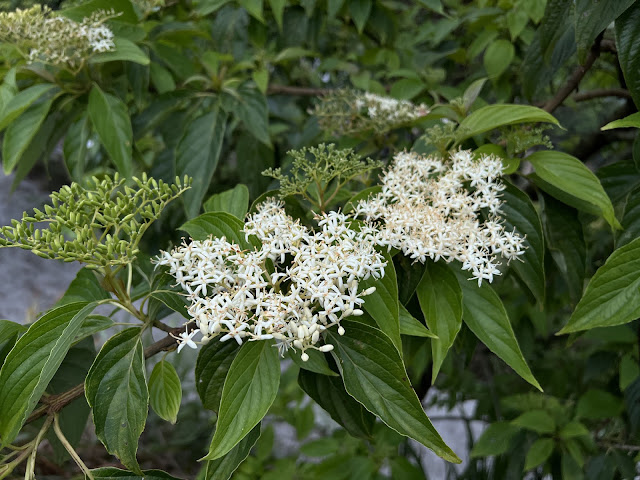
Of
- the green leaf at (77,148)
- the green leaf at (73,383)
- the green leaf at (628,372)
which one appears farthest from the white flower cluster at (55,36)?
the green leaf at (628,372)

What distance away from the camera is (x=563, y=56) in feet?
4.00

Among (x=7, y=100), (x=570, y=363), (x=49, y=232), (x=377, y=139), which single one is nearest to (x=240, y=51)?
(x=377, y=139)

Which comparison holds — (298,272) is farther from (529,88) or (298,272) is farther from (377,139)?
(529,88)

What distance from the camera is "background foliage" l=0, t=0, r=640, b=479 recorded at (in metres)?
0.74

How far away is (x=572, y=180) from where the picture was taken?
89 cm

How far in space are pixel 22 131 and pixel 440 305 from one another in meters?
0.98

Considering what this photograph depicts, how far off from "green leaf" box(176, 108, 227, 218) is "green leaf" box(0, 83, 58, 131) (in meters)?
0.31

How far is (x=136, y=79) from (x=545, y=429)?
1.45m

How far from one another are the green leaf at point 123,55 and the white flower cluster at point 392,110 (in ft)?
1.72

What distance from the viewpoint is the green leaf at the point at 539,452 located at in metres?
1.41

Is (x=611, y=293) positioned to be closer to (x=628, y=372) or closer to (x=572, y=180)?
(x=572, y=180)

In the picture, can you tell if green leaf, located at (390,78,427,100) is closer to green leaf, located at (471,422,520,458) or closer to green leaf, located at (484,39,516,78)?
green leaf, located at (484,39,516,78)

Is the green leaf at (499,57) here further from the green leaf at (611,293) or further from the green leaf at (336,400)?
the green leaf at (336,400)

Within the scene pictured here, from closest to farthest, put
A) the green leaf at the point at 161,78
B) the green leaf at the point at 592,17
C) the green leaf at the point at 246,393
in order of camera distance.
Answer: the green leaf at the point at 246,393 < the green leaf at the point at 592,17 < the green leaf at the point at 161,78
